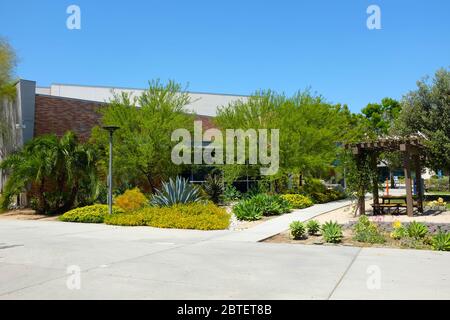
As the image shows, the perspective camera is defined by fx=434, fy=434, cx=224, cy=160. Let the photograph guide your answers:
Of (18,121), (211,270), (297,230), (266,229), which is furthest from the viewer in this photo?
(18,121)

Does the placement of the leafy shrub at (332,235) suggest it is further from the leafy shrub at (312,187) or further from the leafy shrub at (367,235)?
the leafy shrub at (312,187)

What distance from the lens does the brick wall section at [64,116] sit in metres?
22.4

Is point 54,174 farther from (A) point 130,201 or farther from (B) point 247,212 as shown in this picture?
(B) point 247,212

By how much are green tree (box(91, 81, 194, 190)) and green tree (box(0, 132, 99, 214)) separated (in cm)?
190

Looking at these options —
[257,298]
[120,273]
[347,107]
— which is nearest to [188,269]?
[120,273]

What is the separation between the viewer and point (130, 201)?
17.8 metres

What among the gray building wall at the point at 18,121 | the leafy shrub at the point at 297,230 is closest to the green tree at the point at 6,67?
the gray building wall at the point at 18,121

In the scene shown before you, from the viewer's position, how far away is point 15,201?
21.1 meters

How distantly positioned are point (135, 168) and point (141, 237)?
977 cm

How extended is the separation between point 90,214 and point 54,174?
3906mm

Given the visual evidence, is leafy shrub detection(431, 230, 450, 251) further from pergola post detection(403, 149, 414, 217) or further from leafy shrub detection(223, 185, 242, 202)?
leafy shrub detection(223, 185, 242, 202)

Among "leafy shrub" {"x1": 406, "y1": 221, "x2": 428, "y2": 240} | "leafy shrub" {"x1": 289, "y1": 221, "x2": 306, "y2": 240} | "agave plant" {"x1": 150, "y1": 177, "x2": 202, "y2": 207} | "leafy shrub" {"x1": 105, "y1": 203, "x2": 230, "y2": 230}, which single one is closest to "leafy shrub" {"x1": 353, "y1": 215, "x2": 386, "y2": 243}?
"leafy shrub" {"x1": 406, "y1": 221, "x2": 428, "y2": 240}

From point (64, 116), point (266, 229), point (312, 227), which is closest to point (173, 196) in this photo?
point (266, 229)

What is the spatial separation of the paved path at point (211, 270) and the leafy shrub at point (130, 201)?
255 inches
